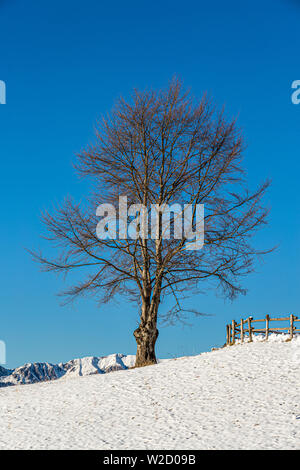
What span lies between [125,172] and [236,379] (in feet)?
36.2

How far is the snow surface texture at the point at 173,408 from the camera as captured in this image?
1259 centimetres

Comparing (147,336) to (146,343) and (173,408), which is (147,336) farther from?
(173,408)

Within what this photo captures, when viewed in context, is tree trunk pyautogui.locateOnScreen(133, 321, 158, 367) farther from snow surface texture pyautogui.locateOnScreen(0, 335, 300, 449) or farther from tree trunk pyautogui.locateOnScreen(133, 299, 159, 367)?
snow surface texture pyautogui.locateOnScreen(0, 335, 300, 449)

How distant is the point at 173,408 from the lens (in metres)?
14.7

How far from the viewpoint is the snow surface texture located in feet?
41.3

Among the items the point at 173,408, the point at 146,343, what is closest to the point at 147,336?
the point at 146,343

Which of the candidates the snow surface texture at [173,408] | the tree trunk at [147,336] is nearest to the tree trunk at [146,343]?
the tree trunk at [147,336]

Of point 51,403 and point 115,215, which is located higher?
point 115,215

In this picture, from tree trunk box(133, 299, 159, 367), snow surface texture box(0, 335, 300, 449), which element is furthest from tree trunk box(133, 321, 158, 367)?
snow surface texture box(0, 335, 300, 449)

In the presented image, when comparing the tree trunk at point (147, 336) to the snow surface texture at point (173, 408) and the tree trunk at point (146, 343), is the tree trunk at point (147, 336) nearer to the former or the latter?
the tree trunk at point (146, 343)

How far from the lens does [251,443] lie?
11945mm

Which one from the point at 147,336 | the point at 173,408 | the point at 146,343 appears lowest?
the point at 173,408

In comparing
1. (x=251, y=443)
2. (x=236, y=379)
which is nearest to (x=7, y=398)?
(x=236, y=379)
